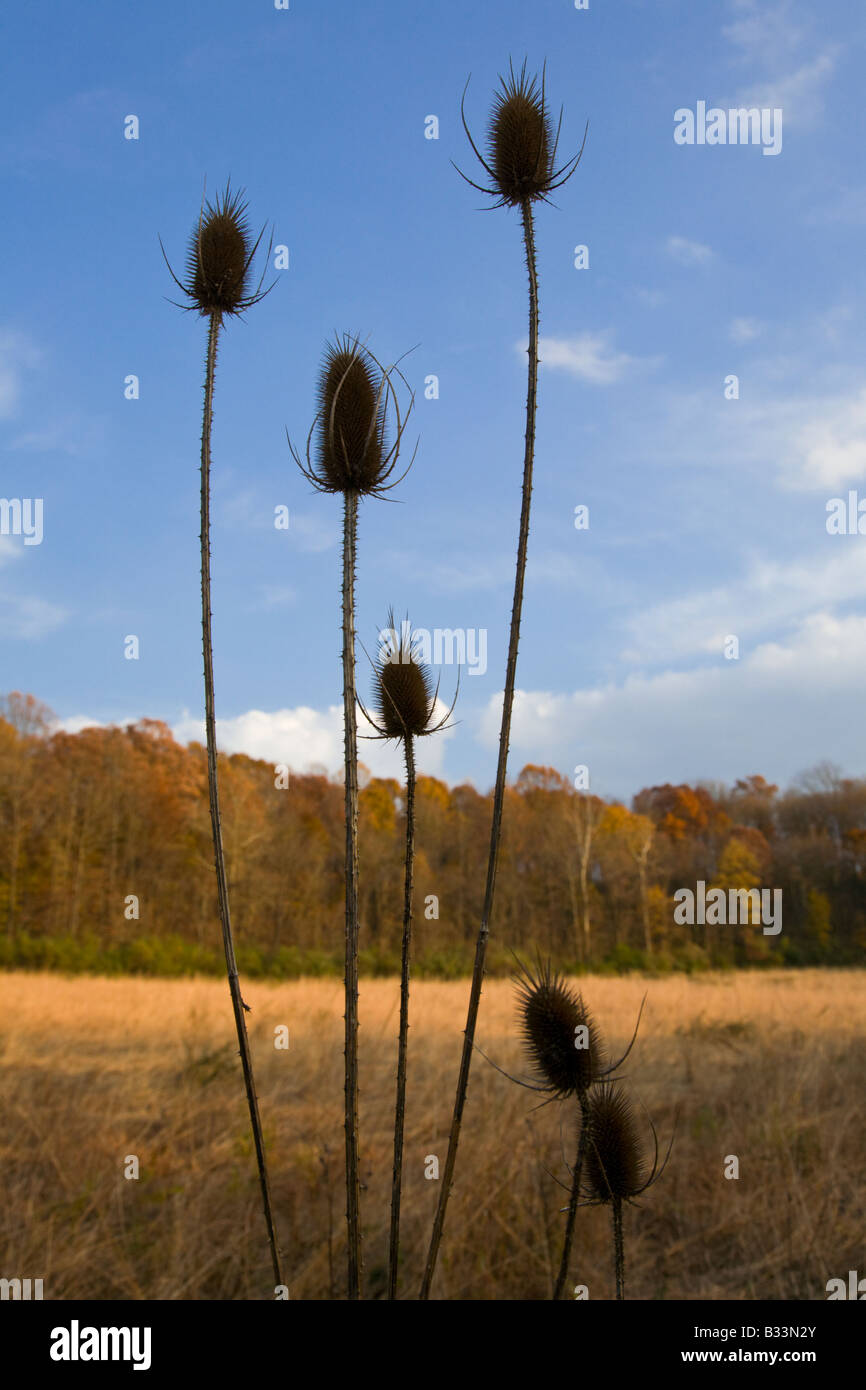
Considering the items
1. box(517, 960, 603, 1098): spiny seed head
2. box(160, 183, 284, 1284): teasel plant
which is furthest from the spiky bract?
box(517, 960, 603, 1098): spiny seed head

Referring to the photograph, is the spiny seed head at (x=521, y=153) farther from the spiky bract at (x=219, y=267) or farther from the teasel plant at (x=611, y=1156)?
the teasel plant at (x=611, y=1156)

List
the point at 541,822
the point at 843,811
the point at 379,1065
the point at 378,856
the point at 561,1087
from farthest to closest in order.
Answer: the point at 843,811
the point at 541,822
the point at 378,856
the point at 379,1065
the point at 561,1087

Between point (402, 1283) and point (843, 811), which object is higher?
point (843, 811)

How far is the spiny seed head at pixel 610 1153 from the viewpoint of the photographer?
7.29 feet

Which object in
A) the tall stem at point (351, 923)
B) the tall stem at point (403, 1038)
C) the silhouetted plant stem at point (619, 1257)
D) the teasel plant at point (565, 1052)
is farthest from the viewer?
the teasel plant at point (565, 1052)

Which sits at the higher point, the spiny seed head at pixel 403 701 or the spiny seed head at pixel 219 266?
the spiny seed head at pixel 219 266

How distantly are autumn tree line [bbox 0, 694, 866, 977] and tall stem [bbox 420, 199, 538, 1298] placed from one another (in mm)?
23961

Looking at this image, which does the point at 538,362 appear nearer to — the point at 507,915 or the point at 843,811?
the point at 507,915

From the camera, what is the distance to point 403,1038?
1972 millimetres

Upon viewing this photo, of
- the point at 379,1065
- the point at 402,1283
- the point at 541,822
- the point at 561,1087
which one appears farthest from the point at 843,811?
the point at 561,1087

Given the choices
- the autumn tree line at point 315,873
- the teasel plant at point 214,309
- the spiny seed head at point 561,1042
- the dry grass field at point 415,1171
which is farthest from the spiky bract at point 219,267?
the autumn tree line at point 315,873

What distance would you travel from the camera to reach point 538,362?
1964mm

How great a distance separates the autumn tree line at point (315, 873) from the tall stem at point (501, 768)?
78.6 feet
